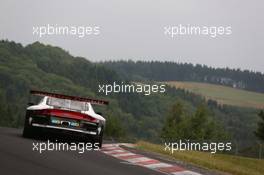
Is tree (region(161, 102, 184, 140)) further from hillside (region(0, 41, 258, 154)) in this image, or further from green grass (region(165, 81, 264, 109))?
green grass (region(165, 81, 264, 109))

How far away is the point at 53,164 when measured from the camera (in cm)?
1008

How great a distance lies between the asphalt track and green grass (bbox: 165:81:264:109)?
148772 mm

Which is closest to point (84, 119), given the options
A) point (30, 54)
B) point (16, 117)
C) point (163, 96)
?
point (16, 117)

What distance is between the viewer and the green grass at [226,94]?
16262 centimetres

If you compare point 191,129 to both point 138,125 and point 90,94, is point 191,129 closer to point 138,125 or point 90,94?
point 138,125

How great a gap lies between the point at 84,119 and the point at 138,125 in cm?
13351

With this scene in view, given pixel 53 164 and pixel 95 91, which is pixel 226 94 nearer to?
pixel 95 91

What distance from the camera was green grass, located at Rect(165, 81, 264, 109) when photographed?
163 meters

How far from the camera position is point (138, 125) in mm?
149000

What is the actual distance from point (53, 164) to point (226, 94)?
6445 inches

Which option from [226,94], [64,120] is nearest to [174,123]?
[64,120]
